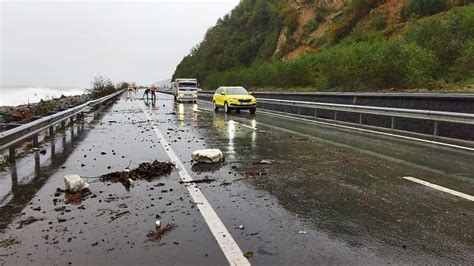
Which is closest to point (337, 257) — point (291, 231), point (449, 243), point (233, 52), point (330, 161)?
point (291, 231)

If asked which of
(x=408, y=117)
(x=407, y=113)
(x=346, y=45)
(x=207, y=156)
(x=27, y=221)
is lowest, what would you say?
(x=27, y=221)

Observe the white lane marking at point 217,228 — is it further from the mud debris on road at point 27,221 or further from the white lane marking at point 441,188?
the white lane marking at point 441,188

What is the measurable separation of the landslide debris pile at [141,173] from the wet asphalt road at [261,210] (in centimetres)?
27

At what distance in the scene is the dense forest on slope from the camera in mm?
29062

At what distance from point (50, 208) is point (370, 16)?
58.8m

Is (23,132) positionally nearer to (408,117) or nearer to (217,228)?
(217,228)

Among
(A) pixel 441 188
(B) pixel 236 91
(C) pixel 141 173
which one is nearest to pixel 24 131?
(C) pixel 141 173

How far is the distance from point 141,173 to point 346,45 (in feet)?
149

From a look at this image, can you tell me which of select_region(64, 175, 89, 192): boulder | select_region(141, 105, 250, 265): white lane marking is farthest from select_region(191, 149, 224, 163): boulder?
select_region(64, 175, 89, 192): boulder

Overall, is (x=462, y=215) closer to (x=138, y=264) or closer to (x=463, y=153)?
(x=138, y=264)

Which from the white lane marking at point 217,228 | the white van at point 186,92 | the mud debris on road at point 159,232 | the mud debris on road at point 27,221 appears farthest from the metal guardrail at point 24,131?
the white van at point 186,92

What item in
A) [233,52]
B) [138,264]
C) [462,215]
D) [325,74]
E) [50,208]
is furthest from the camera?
[233,52]

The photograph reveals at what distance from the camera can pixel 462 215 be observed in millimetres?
5168

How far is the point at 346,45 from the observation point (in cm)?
4900
